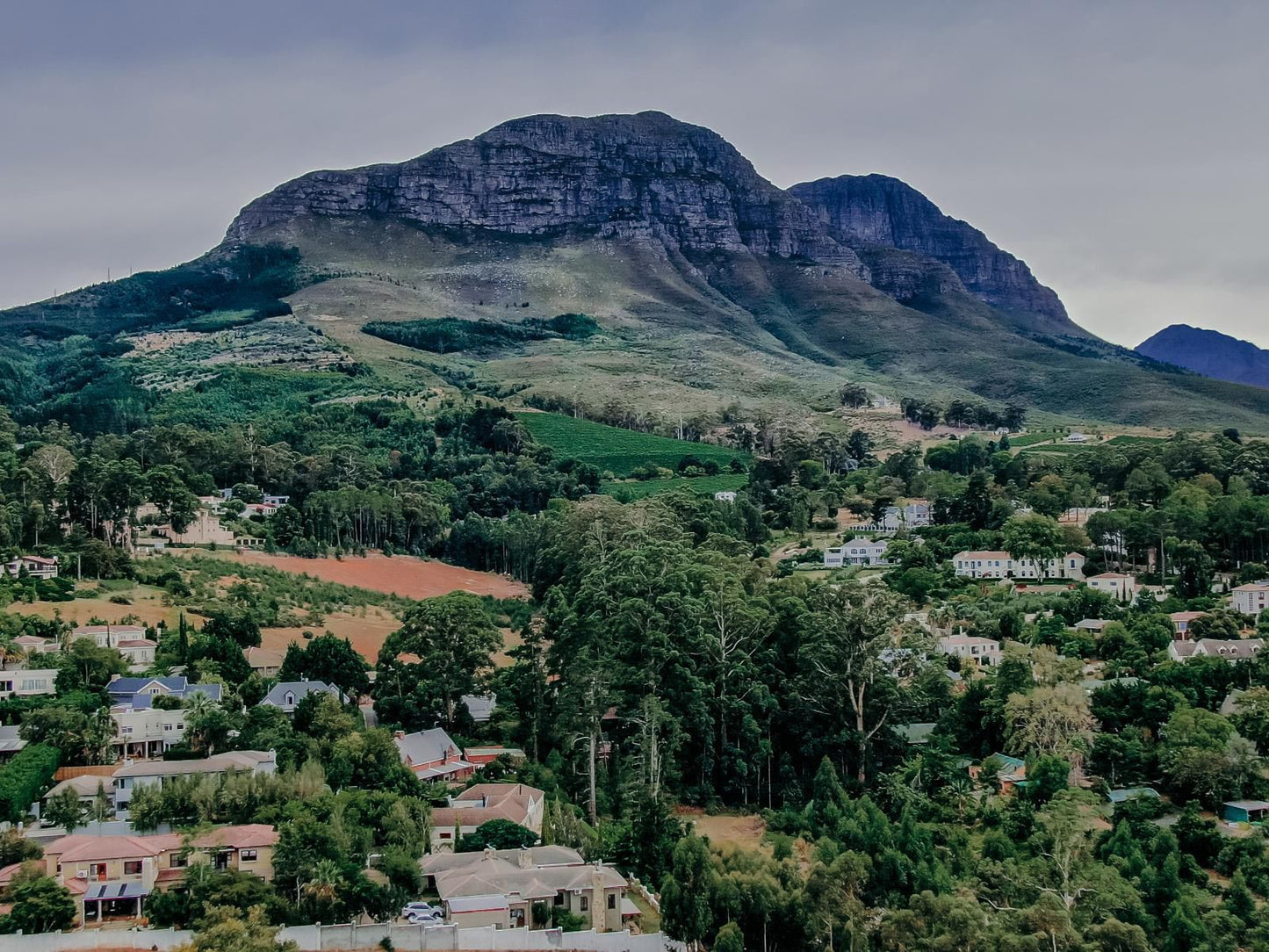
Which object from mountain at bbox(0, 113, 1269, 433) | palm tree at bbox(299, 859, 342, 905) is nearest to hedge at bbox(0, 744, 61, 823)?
palm tree at bbox(299, 859, 342, 905)

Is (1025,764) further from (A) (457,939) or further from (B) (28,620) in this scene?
(B) (28,620)

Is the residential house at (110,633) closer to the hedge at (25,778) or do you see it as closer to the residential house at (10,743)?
the residential house at (10,743)

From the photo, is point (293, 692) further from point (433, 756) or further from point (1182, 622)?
point (1182, 622)

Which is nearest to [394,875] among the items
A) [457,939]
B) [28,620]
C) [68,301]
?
[457,939]

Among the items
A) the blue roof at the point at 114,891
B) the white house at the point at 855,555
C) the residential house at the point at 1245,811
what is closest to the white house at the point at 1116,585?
the white house at the point at 855,555

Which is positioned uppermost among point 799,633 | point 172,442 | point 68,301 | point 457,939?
point 68,301

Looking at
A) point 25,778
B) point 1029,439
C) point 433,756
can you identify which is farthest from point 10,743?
point 1029,439
